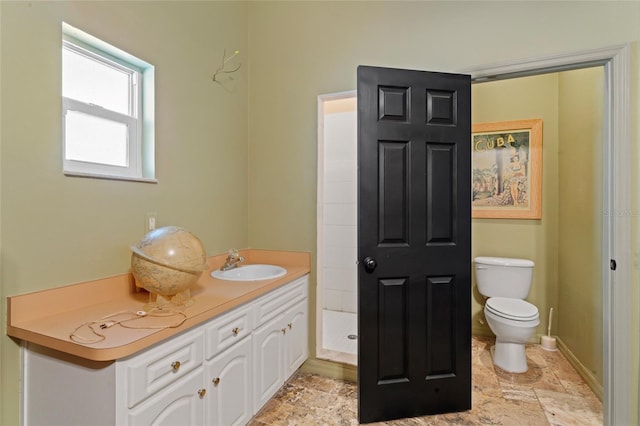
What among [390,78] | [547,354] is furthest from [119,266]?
[547,354]

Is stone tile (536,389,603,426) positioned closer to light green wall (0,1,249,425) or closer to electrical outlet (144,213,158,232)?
light green wall (0,1,249,425)

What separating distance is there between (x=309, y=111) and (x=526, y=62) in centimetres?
139

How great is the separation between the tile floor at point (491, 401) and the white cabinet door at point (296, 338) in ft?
0.60

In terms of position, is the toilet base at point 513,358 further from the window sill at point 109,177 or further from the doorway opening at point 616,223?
the window sill at point 109,177

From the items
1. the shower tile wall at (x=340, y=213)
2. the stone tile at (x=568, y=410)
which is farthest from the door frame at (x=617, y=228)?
the shower tile wall at (x=340, y=213)

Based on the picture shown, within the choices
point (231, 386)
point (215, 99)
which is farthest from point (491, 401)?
point (215, 99)

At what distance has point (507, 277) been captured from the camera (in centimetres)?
267

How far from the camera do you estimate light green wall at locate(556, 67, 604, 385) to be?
2029 millimetres

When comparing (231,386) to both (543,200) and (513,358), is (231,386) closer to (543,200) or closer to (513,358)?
(513,358)

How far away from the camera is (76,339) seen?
101 centimetres

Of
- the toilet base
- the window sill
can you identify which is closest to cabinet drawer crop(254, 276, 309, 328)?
the window sill

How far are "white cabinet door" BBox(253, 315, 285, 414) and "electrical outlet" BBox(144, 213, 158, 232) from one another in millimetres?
806

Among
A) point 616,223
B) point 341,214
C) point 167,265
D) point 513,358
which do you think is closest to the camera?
point 167,265

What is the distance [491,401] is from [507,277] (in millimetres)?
1088
